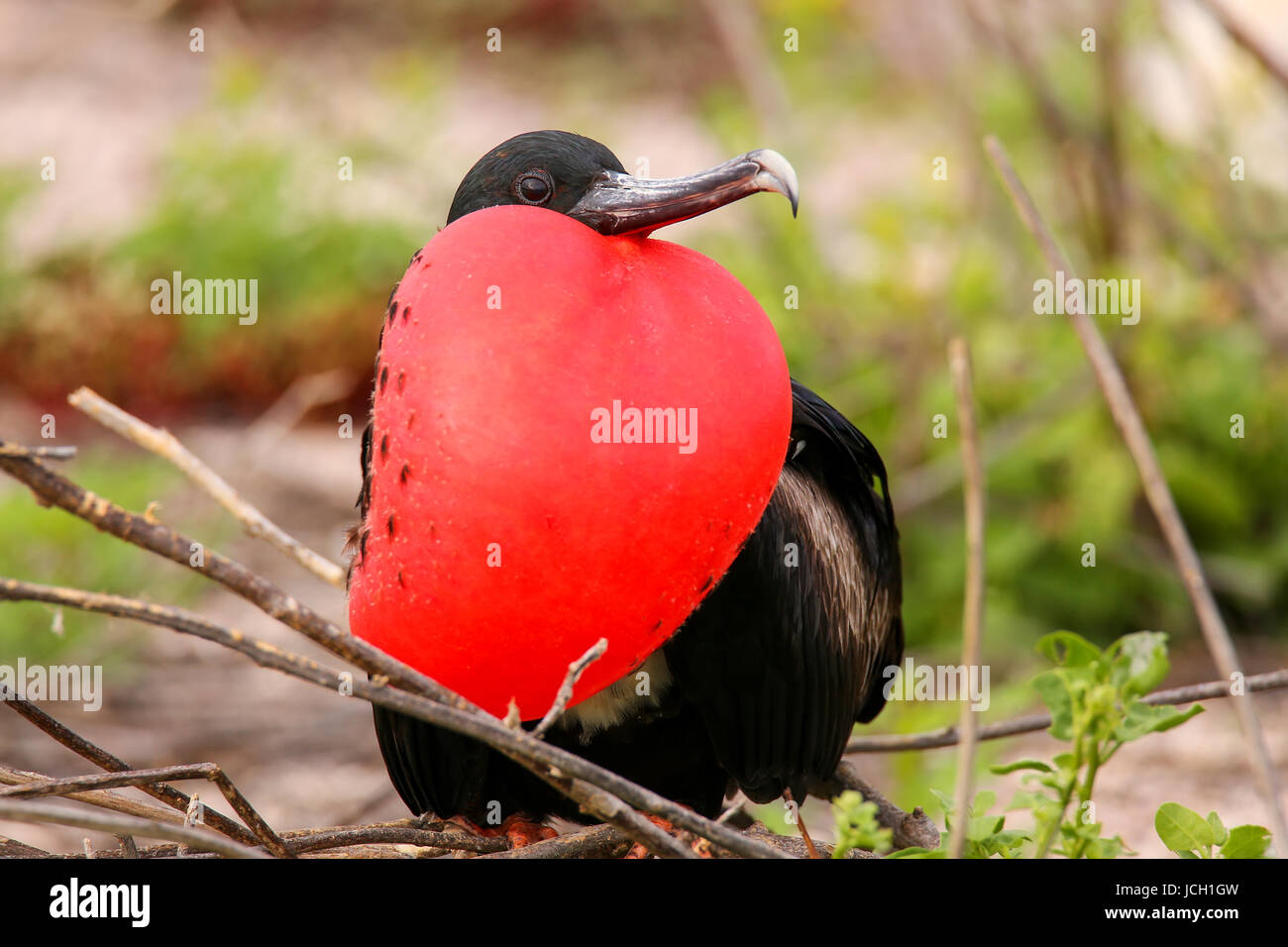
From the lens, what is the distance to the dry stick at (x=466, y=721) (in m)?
1.02

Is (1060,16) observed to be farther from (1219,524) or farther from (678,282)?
(678,282)

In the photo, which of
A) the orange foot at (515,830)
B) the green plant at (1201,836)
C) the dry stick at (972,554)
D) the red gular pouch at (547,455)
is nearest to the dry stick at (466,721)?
the red gular pouch at (547,455)

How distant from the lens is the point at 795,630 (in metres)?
1.70

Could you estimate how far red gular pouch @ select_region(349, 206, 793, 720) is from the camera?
1178 mm

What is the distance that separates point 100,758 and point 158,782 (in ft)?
0.57

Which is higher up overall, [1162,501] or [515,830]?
[1162,501]

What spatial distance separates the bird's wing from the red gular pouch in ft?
1.10

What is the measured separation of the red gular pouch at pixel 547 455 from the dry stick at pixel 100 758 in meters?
0.29

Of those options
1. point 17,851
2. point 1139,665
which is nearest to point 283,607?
point 17,851

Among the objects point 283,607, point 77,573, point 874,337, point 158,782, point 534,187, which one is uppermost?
point 874,337

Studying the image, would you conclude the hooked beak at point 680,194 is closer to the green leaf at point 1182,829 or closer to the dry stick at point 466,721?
the dry stick at point 466,721

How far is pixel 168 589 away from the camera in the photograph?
3.33m

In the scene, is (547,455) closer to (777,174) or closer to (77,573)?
(777,174)

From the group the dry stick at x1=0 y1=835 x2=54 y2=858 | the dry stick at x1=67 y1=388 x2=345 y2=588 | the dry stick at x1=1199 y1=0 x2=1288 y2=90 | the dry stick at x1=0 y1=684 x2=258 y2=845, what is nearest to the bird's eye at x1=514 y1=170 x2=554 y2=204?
the dry stick at x1=67 y1=388 x2=345 y2=588
